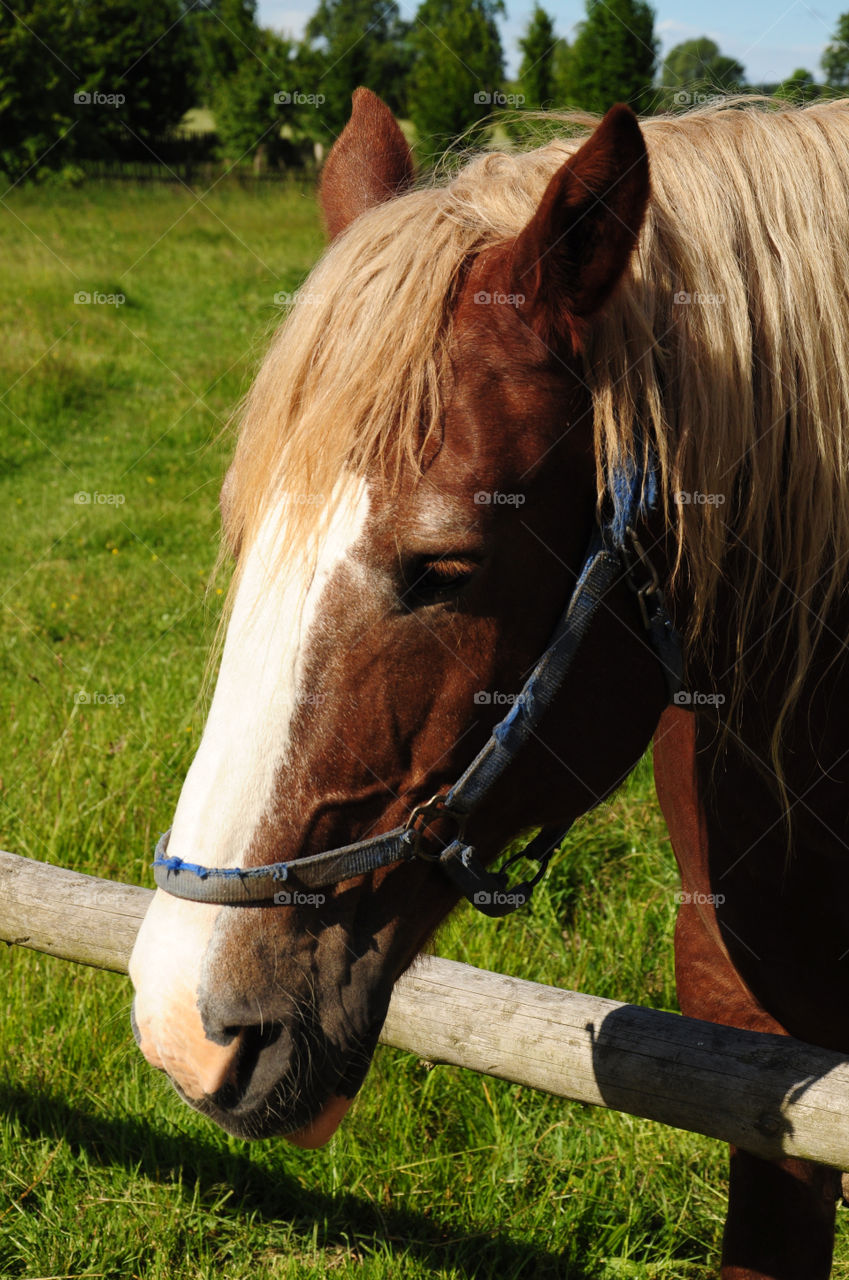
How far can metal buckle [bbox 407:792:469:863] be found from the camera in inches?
55.8

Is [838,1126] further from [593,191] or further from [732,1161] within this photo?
[593,191]

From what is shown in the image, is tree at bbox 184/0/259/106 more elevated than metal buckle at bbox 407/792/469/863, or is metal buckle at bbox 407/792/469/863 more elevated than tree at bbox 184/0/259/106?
tree at bbox 184/0/259/106

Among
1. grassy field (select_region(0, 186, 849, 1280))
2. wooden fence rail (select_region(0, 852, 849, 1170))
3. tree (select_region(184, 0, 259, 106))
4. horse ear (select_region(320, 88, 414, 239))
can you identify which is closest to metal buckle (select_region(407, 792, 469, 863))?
grassy field (select_region(0, 186, 849, 1280))

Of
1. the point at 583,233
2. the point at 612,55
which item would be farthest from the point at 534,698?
the point at 612,55

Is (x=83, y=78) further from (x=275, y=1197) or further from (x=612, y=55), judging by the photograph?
(x=275, y=1197)

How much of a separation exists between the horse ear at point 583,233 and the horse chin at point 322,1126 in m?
1.08

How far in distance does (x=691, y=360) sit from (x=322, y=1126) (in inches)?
46.1

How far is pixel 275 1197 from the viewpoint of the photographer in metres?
2.73

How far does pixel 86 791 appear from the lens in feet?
13.1

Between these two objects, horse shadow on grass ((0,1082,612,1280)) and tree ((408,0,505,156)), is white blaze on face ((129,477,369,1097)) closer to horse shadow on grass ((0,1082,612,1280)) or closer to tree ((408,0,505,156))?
horse shadow on grass ((0,1082,612,1280))

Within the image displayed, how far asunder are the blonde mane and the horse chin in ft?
2.63

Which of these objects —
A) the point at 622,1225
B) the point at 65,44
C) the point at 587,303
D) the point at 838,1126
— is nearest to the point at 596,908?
the point at 622,1225

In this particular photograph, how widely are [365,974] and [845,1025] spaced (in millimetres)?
945

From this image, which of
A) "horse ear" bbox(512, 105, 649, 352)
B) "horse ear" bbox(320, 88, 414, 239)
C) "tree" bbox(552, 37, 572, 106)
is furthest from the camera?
"tree" bbox(552, 37, 572, 106)
